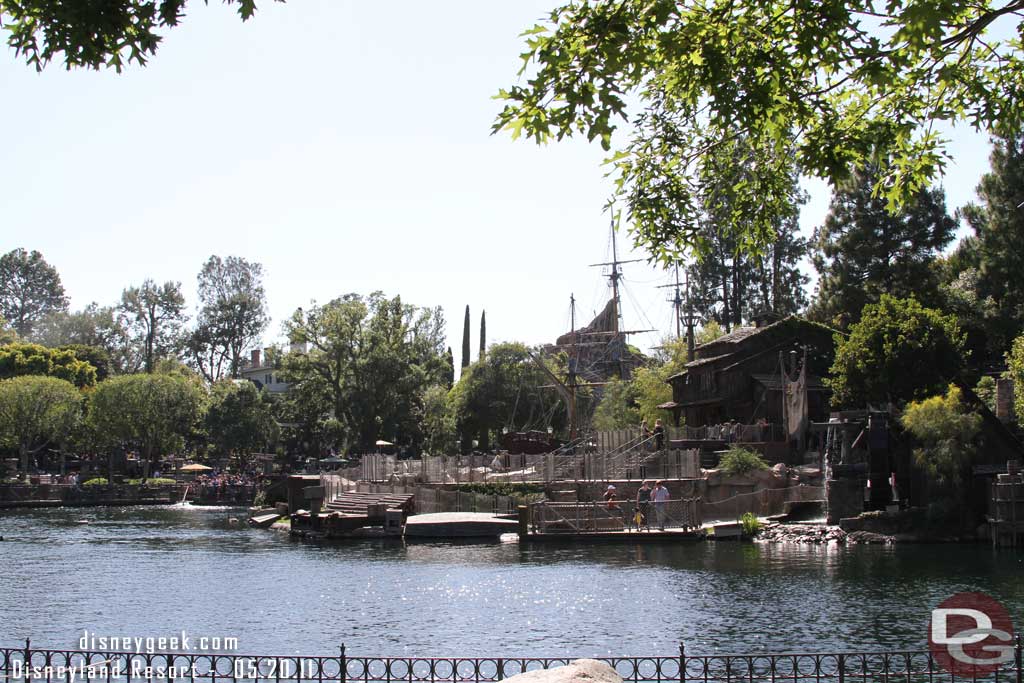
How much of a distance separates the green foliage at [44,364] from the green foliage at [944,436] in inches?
2973

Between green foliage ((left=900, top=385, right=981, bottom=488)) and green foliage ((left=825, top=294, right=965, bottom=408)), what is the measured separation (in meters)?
4.62

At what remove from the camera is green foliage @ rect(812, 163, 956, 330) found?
64.3m

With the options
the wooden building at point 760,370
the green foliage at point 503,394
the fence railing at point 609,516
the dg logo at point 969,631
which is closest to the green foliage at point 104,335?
the green foliage at point 503,394

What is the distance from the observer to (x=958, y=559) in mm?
33844

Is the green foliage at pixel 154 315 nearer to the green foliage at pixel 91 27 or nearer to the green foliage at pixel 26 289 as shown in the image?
the green foliage at pixel 26 289

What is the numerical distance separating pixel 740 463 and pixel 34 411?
189 feet

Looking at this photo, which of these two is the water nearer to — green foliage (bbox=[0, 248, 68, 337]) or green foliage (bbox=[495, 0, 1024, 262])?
green foliage (bbox=[495, 0, 1024, 262])

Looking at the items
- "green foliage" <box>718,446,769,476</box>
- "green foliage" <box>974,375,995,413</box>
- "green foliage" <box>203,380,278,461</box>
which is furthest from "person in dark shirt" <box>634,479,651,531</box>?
"green foliage" <box>203,380,278,461</box>

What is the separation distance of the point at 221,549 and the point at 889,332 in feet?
97.5

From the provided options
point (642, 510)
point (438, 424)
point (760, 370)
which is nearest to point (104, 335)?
point (438, 424)

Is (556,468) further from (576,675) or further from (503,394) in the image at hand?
(576,675)

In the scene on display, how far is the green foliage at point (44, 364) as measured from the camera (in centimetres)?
9325

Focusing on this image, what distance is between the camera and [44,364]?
9488 centimetres

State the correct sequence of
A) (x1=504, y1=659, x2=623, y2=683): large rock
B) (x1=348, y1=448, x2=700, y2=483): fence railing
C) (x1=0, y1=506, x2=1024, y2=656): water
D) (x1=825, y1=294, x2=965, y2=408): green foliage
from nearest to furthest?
1. (x1=504, y1=659, x2=623, y2=683): large rock
2. (x1=0, y1=506, x2=1024, y2=656): water
3. (x1=825, y1=294, x2=965, y2=408): green foliage
4. (x1=348, y1=448, x2=700, y2=483): fence railing
